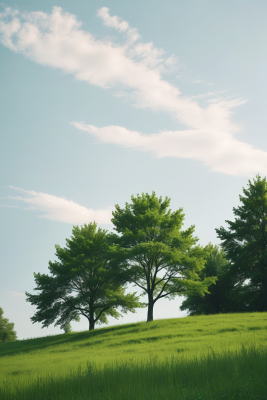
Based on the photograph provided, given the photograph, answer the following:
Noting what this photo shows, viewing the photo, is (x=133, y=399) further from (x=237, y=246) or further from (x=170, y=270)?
(x=237, y=246)

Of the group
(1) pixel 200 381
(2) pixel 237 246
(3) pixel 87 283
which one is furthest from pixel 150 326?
(1) pixel 200 381

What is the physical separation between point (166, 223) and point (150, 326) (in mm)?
10180

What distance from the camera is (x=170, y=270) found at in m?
29.1

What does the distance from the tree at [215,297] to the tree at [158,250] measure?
905 cm

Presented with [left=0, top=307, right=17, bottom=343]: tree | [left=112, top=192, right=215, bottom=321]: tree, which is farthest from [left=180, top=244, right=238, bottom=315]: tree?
[left=0, top=307, right=17, bottom=343]: tree

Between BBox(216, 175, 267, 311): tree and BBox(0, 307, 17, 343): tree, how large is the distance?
176 feet

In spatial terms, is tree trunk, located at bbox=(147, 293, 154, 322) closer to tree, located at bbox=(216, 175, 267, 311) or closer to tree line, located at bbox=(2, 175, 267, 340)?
tree line, located at bbox=(2, 175, 267, 340)

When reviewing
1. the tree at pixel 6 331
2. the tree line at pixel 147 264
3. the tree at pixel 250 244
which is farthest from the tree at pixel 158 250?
the tree at pixel 6 331

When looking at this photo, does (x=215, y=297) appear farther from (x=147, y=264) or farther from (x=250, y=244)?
(x=147, y=264)

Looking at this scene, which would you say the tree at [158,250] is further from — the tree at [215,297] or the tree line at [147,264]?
the tree at [215,297]

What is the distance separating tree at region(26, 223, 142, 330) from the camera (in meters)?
33.7

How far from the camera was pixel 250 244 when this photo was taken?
3372 cm

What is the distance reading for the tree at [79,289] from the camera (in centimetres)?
3372

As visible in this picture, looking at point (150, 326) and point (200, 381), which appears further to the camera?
point (150, 326)
